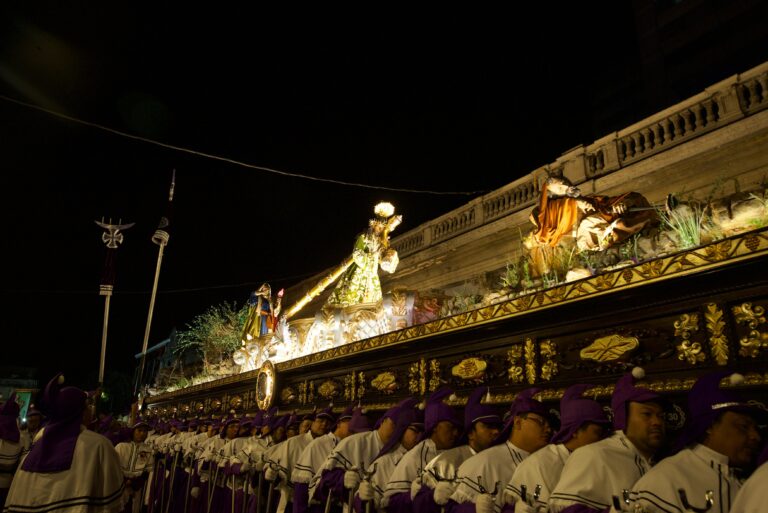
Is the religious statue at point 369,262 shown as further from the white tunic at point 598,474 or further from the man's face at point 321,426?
the white tunic at point 598,474

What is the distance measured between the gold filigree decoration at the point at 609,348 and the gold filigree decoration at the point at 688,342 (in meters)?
0.37

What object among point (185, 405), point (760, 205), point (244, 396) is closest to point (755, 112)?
point (760, 205)


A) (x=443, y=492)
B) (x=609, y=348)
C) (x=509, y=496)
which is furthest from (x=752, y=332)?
(x=443, y=492)

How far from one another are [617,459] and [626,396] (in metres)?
0.44

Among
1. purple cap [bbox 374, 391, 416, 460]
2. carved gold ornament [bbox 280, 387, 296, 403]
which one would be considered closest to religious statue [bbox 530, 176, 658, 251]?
purple cap [bbox 374, 391, 416, 460]

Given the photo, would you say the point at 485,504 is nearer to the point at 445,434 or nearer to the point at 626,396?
the point at 626,396

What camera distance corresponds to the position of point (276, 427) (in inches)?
353

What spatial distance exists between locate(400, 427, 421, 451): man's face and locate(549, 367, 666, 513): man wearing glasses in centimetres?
239

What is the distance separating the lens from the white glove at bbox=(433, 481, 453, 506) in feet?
12.9

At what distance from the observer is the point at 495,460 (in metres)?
4.01

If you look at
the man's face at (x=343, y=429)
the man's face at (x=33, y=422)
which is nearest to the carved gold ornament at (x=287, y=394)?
the man's face at (x=343, y=429)

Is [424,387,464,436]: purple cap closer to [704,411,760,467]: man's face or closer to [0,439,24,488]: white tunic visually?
[704,411,760,467]: man's face

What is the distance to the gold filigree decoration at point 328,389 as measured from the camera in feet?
31.4

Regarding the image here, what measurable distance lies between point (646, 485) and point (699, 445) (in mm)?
448
